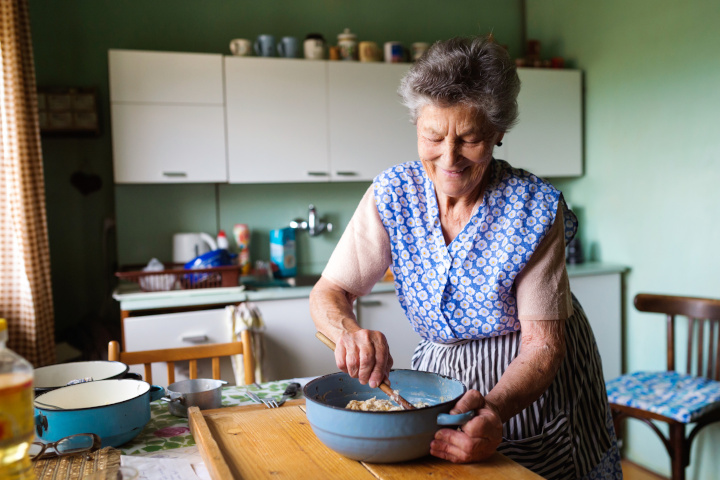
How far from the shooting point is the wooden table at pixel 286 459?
950 millimetres

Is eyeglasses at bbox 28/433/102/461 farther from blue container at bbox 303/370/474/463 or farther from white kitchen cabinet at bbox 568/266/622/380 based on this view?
white kitchen cabinet at bbox 568/266/622/380

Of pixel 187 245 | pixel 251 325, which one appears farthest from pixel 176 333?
pixel 187 245

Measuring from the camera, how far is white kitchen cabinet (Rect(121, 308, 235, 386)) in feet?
8.46

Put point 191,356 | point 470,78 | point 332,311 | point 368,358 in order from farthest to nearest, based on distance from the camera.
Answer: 1. point 191,356
2. point 332,311
3. point 470,78
4. point 368,358

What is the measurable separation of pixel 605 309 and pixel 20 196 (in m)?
2.74

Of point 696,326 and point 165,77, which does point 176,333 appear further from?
point 696,326

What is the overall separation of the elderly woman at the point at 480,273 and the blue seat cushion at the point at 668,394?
46.6 inches

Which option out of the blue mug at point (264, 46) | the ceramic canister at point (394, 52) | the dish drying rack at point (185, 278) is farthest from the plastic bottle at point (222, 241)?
the ceramic canister at point (394, 52)

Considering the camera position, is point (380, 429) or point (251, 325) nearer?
point (380, 429)

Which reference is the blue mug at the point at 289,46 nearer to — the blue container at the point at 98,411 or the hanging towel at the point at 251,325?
the hanging towel at the point at 251,325

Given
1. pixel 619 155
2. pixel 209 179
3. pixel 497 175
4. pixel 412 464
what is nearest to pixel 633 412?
pixel 619 155

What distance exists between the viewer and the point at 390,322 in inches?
116

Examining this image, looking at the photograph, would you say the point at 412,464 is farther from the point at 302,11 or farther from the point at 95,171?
the point at 302,11

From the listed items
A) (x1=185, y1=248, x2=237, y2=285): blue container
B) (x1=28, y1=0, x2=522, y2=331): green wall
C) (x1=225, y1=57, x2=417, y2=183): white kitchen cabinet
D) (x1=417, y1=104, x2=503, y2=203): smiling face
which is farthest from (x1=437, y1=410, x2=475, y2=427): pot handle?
(x1=28, y1=0, x2=522, y2=331): green wall
